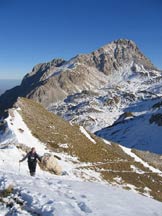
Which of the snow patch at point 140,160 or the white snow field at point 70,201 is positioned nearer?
the white snow field at point 70,201

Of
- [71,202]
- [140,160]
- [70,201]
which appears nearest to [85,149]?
[140,160]

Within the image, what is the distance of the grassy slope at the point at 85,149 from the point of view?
49269 millimetres

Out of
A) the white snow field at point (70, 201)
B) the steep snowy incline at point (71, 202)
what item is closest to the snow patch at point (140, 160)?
the white snow field at point (70, 201)

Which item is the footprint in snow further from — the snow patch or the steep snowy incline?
the snow patch

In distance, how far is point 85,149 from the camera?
183 feet

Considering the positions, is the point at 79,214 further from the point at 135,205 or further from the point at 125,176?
the point at 125,176

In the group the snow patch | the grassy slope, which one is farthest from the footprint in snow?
the snow patch

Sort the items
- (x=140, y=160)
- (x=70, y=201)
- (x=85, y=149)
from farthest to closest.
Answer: (x=140, y=160) < (x=85, y=149) < (x=70, y=201)

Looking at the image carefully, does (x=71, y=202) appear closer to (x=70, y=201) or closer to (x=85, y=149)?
(x=70, y=201)

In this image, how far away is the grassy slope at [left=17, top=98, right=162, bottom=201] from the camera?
162 ft

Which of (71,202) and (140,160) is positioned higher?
(140,160)

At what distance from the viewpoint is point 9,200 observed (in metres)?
19.0

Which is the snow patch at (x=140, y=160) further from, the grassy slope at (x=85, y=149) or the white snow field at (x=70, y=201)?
the white snow field at (x=70, y=201)

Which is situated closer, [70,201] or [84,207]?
[84,207]
